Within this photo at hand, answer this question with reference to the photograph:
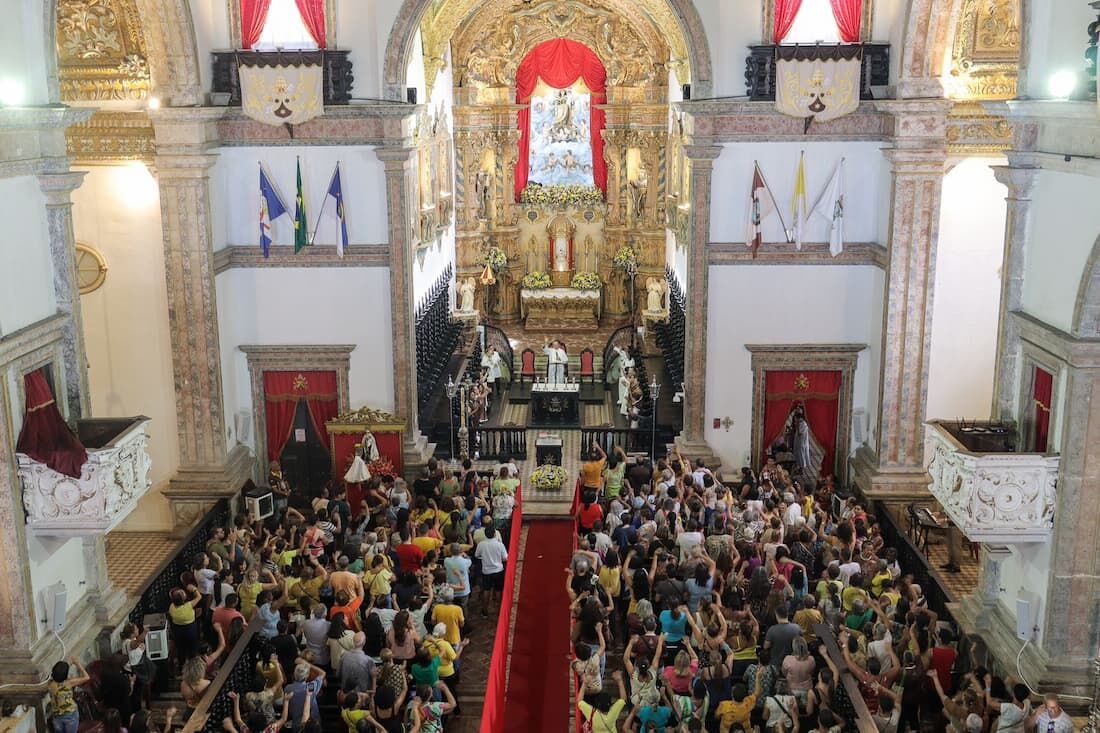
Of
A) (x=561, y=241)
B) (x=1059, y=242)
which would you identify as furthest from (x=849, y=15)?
(x=561, y=241)

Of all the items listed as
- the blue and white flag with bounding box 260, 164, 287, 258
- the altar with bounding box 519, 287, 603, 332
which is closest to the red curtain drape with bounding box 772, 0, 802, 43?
the blue and white flag with bounding box 260, 164, 287, 258

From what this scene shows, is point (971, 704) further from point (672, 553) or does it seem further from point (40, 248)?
point (40, 248)

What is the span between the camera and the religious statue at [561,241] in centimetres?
3691

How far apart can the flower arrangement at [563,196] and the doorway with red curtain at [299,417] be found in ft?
53.9

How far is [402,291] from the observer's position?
21469mm

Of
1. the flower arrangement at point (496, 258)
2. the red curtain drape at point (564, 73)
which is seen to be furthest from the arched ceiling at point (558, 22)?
the flower arrangement at point (496, 258)

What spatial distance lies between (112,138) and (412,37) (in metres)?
5.44

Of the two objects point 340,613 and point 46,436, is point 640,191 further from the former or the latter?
point 46,436

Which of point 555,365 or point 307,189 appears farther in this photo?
point 555,365

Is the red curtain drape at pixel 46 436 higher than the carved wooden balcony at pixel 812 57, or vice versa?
the carved wooden balcony at pixel 812 57

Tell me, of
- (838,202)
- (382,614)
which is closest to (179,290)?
(382,614)

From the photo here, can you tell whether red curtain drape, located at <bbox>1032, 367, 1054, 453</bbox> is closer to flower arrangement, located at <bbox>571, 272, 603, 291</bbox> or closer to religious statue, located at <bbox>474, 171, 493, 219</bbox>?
flower arrangement, located at <bbox>571, 272, 603, 291</bbox>

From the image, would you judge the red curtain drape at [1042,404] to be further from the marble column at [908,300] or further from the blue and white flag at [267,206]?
the blue and white flag at [267,206]

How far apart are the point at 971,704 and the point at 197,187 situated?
14.2 meters
